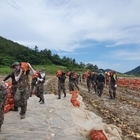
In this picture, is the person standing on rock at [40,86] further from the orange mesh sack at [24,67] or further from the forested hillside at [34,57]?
the forested hillside at [34,57]

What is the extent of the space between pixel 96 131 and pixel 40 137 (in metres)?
1.42

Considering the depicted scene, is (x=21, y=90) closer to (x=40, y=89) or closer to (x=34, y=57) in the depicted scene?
(x=40, y=89)

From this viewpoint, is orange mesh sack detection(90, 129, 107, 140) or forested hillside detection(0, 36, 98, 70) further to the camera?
forested hillside detection(0, 36, 98, 70)

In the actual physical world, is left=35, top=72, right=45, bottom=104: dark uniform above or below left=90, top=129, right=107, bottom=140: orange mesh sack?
above

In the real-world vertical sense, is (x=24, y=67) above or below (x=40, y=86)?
above

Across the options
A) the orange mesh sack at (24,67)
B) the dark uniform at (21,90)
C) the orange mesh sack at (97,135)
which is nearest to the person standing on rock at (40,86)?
the dark uniform at (21,90)

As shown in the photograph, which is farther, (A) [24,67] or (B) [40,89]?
(B) [40,89]

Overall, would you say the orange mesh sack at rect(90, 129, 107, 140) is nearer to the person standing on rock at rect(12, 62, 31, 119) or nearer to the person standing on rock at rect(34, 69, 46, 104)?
the person standing on rock at rect(12, 62, 31, 119)

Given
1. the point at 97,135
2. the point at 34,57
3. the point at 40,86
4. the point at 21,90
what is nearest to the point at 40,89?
the point at 40,86

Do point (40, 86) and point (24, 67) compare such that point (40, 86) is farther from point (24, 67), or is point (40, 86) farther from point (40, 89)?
point (24, 67)

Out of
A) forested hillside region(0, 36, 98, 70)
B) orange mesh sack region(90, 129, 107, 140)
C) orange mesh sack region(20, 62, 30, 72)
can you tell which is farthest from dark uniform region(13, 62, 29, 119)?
forested hillside region(0, 36, 98, 70)

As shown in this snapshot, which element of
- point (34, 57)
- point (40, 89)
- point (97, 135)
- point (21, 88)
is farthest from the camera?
point (34, 57)

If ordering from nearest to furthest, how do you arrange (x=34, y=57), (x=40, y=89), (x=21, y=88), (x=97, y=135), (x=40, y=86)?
(x=97, y=135)
(x=21, y=88)
(x=40, y=89)
(x=40, y=86)
(x=34, y=57)


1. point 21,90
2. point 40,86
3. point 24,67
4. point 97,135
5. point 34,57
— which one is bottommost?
point 97,135
